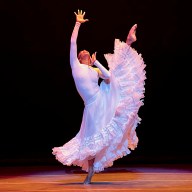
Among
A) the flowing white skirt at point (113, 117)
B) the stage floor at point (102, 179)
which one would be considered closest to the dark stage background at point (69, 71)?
the stage floor at point (102, 179)

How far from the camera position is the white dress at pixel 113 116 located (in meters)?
4.77

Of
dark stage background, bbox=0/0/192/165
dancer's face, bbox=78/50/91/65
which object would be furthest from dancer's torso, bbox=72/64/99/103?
dark stage background, bbox=0/0/192/165

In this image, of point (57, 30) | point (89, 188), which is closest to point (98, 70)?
point (89, 188)

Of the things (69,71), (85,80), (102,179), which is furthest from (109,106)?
(69,71)

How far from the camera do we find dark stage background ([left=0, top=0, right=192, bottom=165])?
24.4 feet

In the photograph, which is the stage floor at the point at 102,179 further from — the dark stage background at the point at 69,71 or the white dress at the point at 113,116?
the dark stage background at the point at 69,71

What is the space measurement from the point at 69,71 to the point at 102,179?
93.9 inches

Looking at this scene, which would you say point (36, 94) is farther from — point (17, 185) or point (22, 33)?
point (17, 185)

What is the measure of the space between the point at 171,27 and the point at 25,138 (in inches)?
105

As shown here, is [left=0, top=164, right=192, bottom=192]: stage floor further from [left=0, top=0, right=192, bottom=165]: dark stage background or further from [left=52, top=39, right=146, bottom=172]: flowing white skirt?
[left=0, top=0, right=192, bottom=165]: dark stage background

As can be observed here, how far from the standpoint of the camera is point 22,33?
745 cm

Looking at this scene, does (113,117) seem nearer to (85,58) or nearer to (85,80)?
(85,80)

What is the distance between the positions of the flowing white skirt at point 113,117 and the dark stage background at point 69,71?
258cm

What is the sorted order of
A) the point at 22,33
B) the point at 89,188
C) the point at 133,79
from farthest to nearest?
1. the point at 22,33
2. the point at 133,79
3. the point at 89,188
